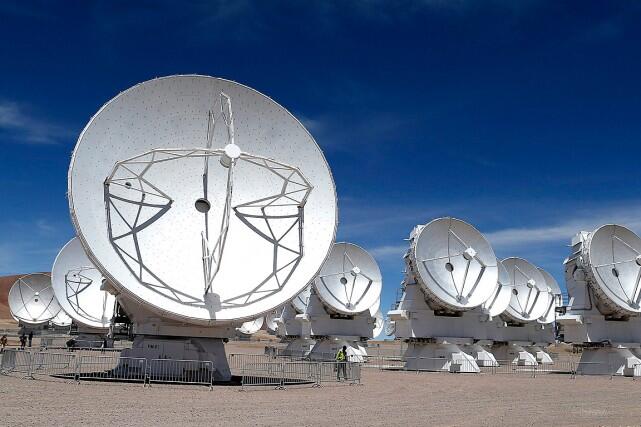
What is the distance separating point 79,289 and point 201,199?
2808cm

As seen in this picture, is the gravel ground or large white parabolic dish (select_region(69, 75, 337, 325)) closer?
the gravel ground

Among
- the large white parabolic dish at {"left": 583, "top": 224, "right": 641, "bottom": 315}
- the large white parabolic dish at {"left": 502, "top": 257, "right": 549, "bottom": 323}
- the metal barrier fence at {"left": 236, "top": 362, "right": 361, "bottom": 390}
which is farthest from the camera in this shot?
the large white parabolic dish at {"left": 502, "top": 257, "right": 549, "bottom": 323}

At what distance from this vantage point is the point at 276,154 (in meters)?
26.3

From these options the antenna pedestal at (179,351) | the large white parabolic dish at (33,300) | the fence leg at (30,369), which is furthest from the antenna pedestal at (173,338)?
the large white parabolic dish at (33,300)

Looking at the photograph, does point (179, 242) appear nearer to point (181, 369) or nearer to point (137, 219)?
point (137, 219)

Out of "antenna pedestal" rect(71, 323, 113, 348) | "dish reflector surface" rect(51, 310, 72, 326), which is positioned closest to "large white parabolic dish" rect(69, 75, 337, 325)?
"antenna pedestal" rect(71, 323, 113, 348)

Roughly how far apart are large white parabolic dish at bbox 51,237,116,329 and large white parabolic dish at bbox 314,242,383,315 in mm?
16056

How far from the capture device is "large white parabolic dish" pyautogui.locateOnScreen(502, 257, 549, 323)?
52375mm

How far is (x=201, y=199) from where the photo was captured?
25109 mm

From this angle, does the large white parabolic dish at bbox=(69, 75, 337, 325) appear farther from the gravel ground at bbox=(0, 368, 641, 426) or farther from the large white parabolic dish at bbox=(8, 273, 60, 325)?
the large white parabolic dish at bbox=(8, 273, 60, 325)

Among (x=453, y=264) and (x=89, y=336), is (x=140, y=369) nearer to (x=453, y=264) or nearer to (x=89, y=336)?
(x=453, y=264)

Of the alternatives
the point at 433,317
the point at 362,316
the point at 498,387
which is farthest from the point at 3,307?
the point at 498,387

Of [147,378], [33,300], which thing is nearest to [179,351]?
[147,378]

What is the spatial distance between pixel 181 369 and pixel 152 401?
6.45 metres
